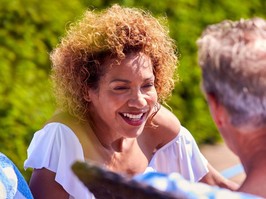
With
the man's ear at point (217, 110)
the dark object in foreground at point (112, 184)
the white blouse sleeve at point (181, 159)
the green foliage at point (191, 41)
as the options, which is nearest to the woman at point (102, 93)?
the white blouse sleeve at point (181, 159)

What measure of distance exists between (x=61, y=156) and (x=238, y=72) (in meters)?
1.36

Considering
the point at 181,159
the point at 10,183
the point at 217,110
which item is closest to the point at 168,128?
the point at 181,159

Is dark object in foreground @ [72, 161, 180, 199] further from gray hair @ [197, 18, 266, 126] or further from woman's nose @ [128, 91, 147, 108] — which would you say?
woman's nose @ [128, 91, 147, 108]

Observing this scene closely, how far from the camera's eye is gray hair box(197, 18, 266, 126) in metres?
2.35

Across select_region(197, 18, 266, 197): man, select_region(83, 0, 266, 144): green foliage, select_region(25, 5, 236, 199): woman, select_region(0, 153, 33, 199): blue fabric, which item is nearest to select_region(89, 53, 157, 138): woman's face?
select_region(25, 5, 236, 199): woman

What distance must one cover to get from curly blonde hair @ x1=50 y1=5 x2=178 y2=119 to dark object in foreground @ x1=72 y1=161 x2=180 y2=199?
1.19 m

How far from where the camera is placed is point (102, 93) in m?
3.56

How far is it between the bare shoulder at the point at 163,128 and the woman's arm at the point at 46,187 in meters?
0.48

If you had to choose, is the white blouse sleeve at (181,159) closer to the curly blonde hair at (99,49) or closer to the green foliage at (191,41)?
the curly blonde hair at (99,49)

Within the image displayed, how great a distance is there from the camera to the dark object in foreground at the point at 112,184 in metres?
2.25

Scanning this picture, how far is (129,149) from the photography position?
3805 mm

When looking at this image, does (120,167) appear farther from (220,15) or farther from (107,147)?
(220,15)

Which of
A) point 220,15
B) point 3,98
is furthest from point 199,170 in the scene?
point 220,15

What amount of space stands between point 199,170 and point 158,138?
226 millimetres
